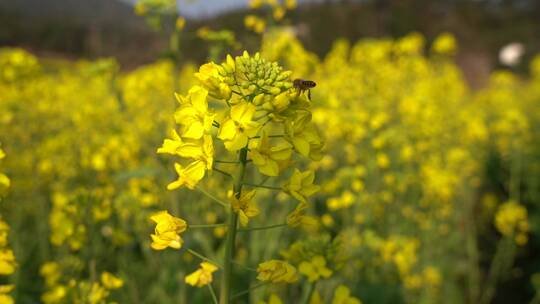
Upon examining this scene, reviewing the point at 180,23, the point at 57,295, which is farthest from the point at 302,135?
the point at 180,23

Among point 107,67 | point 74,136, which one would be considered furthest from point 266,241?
point 74,136

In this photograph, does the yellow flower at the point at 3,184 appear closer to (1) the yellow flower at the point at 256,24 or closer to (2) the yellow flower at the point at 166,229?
(2) the yellow flower at the point at 166,229

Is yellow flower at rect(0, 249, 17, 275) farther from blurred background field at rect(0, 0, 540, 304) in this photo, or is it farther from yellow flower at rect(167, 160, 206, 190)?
yellow flower at rect(167, 160, 206, 190)

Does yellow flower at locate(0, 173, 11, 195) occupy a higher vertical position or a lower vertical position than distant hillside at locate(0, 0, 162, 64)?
lower

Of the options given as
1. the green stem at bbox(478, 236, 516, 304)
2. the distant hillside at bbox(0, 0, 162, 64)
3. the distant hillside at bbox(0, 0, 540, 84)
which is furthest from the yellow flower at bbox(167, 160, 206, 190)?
the distant hillside at bbox(0, 0, 540, 84)

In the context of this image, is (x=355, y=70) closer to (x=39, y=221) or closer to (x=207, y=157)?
(x=39, y=221)

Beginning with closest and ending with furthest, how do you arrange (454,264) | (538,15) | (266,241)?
(266,241) → (454,264) → (538,15)
